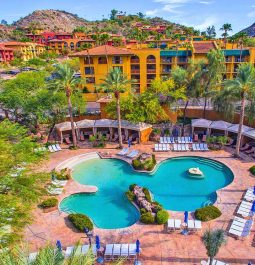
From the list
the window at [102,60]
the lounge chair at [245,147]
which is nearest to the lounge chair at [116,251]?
the lounge chair at [245,147]

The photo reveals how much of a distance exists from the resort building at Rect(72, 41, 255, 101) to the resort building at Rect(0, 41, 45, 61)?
236 ft

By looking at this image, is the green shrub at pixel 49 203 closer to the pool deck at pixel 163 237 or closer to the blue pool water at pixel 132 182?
the pool deck at pixel 163 237

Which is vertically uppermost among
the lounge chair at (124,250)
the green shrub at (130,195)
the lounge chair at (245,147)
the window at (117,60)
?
the window at (117,60)

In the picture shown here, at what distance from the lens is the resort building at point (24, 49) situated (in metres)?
109

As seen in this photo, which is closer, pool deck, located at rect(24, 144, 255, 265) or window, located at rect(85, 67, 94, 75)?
pool deck, located at rect(24, 144, 255, 265)

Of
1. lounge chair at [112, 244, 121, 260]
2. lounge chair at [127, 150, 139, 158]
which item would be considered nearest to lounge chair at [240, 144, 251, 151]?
lounge chair at [127, 150, 139, 158]

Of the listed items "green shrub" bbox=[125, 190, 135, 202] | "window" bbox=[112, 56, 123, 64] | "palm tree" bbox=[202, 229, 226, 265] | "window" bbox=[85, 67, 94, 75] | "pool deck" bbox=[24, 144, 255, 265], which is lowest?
"pool deck" bbox=[24, 144, 255, 265]

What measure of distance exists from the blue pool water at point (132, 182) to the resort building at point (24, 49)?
96835 millimetres

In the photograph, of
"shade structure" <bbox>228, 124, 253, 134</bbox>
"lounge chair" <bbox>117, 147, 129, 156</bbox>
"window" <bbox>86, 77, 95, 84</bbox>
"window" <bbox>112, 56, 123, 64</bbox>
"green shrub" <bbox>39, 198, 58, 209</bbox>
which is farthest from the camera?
"window" <bbox>86, 77, 95, 84</bbox>

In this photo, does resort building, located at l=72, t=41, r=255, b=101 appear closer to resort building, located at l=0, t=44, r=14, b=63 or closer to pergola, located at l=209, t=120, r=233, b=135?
pergola, located at l=209, t=120, r=233, b=135

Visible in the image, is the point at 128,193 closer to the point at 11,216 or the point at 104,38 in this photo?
the point at 11,216

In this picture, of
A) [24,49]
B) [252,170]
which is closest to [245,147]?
[252,170]

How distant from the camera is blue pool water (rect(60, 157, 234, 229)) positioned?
2180cm

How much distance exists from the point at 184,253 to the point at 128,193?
25.9 feet
